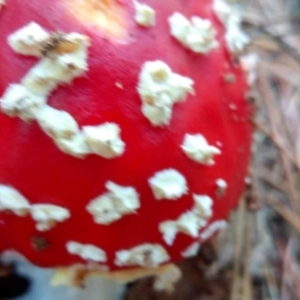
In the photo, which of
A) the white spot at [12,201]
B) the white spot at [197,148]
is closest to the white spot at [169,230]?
the white spot at [197,148]

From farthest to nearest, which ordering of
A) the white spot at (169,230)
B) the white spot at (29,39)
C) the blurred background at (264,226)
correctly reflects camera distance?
the blurred background at (264,226) < the white spot at (169,230) < the white spot at (29,39)

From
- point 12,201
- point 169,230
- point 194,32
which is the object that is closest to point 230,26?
point 194,32

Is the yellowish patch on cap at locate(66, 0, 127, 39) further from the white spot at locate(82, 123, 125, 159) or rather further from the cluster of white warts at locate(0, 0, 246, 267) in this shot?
the white spot at locate(82, 123, 125, 159)

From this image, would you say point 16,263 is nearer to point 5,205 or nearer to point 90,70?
point 5,205

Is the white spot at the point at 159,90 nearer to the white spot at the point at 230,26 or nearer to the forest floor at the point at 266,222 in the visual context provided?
the white spot at the point at 230,26

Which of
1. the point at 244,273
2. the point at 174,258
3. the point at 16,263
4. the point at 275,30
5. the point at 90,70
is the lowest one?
the point at 16,263

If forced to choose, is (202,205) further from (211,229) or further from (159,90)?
(159,90)

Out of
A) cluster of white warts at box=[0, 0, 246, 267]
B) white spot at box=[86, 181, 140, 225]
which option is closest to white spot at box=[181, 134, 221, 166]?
cluster of white warts at box=[0, 0, 246, 267]

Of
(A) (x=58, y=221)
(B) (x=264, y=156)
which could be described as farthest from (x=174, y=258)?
(B) (x=264, y=156)
